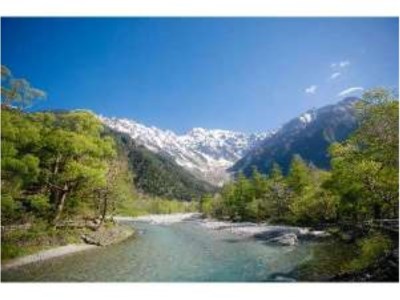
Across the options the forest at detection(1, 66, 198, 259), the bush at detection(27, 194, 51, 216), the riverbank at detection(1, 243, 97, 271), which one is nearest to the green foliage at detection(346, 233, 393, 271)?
the riverbank at detection(1, 243, 97, 271)

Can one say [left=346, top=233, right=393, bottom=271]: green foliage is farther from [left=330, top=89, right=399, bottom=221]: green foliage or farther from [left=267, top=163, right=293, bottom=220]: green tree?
[left=267, top=163, right=293, bottom=220]: green tree
